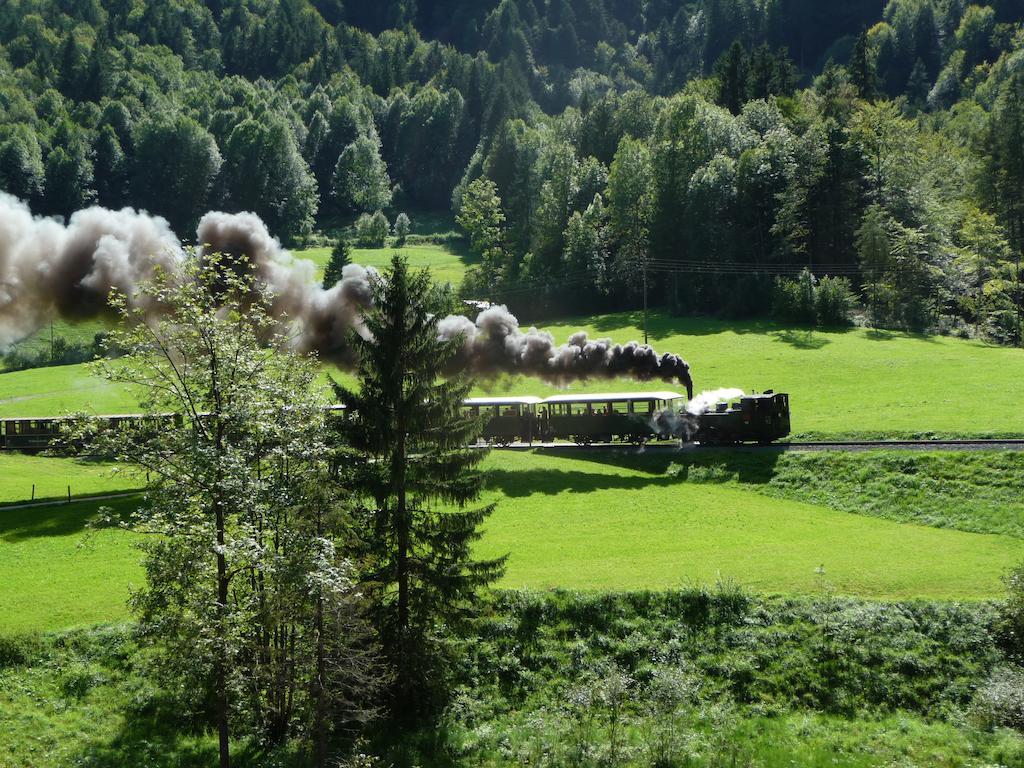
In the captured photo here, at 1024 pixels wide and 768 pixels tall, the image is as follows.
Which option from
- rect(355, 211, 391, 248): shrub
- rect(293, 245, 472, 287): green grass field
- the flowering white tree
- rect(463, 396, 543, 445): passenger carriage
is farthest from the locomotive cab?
rect(355, 211, 391, 248): shrub

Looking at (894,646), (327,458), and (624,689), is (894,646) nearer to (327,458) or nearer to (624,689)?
(624,689)

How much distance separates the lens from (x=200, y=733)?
92.7 ft

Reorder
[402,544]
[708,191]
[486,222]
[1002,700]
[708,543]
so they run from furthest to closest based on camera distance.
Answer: [486,222], [708,191], [708,543], [402,544], [1002,700]

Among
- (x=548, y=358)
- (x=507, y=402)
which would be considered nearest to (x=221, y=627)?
(x=548, y=358)

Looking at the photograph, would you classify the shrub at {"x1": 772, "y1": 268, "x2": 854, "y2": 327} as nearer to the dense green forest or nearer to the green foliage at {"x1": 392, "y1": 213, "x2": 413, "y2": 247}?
the dense green forest

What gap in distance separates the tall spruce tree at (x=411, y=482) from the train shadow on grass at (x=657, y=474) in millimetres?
18790

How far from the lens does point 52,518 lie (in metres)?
44.0

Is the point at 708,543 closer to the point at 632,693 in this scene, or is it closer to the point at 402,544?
the point at 632,693

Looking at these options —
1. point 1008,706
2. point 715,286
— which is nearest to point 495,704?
point 1008,706

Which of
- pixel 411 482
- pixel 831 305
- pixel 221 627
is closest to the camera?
pixel 221 627

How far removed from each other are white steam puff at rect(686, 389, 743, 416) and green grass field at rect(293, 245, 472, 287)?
67.6 meters

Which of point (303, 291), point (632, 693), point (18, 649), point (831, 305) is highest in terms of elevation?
point (831, 305)

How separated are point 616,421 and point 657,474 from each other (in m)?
7.06

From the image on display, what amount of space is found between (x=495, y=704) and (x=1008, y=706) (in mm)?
14960
